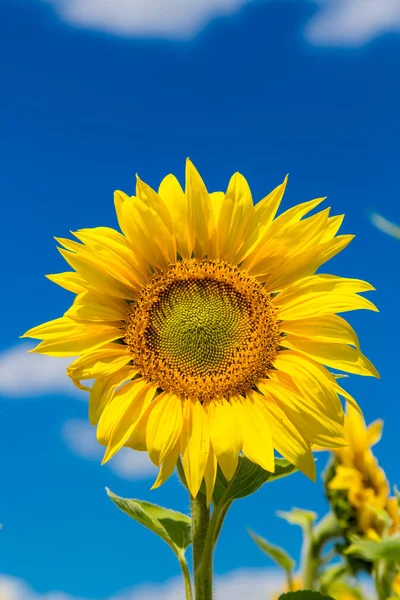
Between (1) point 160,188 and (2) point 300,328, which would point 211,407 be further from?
(1) point 160,188

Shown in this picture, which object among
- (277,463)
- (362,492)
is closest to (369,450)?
(362,492)

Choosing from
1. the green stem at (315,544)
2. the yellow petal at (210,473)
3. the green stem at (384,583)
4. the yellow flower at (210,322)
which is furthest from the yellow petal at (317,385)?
the green stem at (315,544)

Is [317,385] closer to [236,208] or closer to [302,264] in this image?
[302,264]

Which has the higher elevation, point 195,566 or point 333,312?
point 333,312

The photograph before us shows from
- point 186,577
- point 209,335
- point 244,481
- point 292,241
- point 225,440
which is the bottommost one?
point 186,577

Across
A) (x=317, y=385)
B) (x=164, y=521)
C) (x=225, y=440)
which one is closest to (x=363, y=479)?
(x=164, y=521)

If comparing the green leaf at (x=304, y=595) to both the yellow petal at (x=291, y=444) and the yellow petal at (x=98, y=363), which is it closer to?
the yellow petal at (x=291, y=444)
